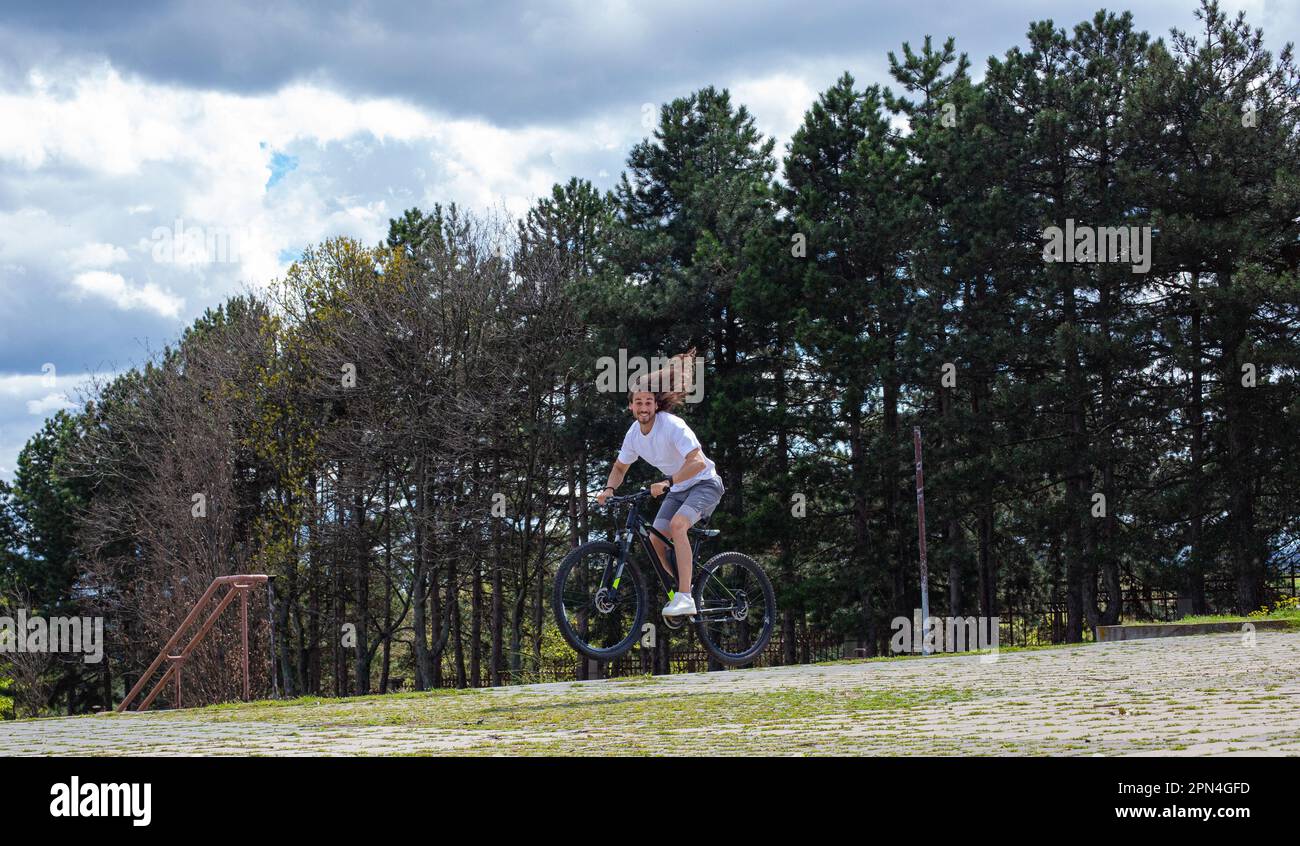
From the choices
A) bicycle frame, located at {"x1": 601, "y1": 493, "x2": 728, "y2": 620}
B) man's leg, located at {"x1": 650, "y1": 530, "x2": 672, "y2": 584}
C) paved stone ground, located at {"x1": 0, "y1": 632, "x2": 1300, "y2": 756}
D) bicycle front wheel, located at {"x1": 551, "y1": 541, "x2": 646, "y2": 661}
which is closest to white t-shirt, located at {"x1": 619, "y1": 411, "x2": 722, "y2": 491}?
bicycle frame, located at {"x1": 601, "y1": 493, "x2": 728, "y2": 620}

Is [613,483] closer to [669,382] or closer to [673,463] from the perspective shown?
[673,463]

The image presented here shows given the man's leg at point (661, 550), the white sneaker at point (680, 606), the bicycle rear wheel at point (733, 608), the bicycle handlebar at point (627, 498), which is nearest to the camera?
the bicycle handlebar at point (627, 498)

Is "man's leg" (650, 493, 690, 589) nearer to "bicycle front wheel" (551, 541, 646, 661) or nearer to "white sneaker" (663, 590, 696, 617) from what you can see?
"bicycle front wheel" (551, 541, 646, 661)

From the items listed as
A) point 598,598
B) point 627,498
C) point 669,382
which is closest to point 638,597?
point 598,598

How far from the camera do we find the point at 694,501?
10.3 metres

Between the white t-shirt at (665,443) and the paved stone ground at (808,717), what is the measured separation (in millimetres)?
1789

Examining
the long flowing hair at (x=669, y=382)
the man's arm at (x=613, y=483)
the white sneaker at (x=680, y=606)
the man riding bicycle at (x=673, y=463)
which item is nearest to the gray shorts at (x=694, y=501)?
the man riding bicycle at (x=673, y=463)

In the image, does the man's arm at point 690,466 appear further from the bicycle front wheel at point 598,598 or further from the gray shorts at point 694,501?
the bicycle front wheel at point 598,598

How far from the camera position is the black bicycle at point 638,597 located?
10266mm

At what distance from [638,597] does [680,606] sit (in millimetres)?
348

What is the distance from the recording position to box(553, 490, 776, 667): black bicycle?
1027 centimetres

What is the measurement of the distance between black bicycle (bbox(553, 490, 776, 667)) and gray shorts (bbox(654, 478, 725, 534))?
18 centimetres

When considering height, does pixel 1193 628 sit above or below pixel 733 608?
below
